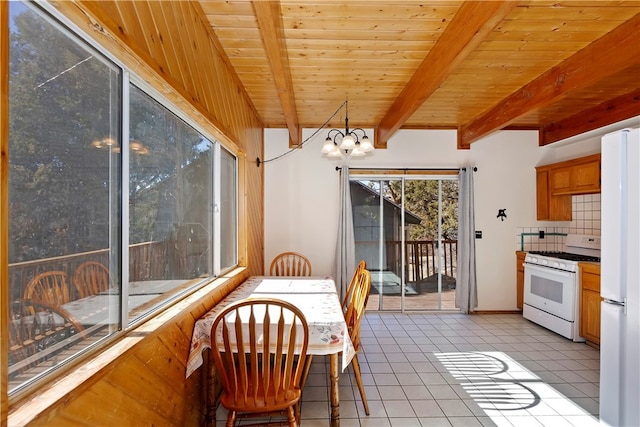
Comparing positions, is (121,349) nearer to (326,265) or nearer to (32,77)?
(32,77)

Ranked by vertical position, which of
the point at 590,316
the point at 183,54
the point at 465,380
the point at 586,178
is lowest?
the point at 465,380

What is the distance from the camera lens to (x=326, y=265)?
14.6 ft

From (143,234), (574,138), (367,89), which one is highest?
(367,89)

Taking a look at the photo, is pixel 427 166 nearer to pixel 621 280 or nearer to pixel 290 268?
pixel 290 268

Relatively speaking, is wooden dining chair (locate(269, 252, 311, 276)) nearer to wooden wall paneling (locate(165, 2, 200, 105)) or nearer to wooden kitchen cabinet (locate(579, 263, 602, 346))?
wooden wall paneling (locate(165, 2, 200, 105))

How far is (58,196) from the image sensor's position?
1.06 m

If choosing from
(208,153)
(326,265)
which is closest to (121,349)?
(208,153)

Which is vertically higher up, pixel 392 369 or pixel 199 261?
pixel 199 261

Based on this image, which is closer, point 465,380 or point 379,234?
point 465,380

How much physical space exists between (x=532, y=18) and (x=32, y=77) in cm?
278

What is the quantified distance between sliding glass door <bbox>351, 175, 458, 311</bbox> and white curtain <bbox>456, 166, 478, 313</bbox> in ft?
0.57

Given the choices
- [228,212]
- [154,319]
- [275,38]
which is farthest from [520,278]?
[154,319]

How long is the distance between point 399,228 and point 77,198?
4017 mm

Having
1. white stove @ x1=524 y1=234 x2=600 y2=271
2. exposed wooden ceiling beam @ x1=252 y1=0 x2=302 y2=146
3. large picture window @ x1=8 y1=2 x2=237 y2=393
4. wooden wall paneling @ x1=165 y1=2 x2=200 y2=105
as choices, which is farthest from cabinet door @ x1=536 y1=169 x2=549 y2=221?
large picture window @ x1=8 y1=2 x2=237 y2=393
